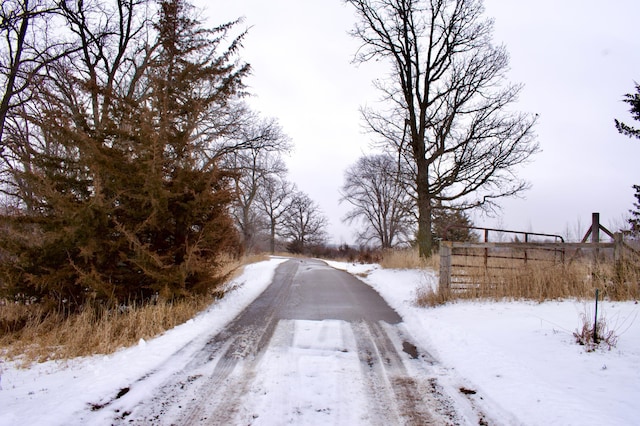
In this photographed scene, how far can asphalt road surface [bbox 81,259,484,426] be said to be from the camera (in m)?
3.28

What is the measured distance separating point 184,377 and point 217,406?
938 millimetres

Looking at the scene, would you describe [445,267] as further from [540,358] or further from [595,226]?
[540,358]

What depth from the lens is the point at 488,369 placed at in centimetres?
447

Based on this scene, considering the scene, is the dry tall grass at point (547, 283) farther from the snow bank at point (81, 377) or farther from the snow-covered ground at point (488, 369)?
the snow bank at point (81, 377)

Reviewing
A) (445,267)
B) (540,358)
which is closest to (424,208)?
(445,267)

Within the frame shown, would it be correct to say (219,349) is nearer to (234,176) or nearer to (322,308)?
(322,308)

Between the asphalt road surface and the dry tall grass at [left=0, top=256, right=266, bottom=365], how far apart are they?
1110 millimetres

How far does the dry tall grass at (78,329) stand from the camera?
16.7 feet

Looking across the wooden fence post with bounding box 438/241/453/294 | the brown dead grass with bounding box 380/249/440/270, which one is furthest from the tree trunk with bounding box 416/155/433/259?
the wooden fence post with bounding box 438/241/453/294

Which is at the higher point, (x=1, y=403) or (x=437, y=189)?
(x=437, y=189)

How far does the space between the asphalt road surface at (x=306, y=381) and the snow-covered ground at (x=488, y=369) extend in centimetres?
7

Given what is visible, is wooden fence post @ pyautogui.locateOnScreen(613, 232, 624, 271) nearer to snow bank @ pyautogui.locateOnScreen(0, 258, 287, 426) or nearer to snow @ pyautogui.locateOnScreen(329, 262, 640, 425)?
snow @ pyautogui.locateOnScreen(329, 262, 640, 425)

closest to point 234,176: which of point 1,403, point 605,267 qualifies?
point 1,403

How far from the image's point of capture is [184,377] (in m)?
4.18
